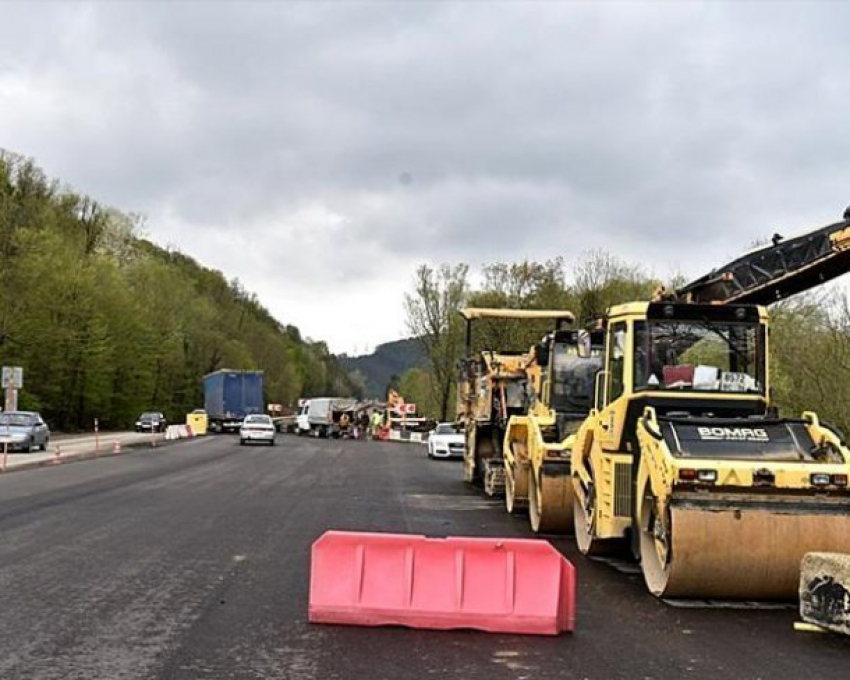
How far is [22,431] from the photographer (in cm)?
3566

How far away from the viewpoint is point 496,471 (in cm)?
2077

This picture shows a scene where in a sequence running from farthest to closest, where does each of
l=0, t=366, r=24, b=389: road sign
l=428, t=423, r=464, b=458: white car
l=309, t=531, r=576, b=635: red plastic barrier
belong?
l=428, t=423, r=464, b=458: white car
l=0, t=366, r=24, b=389: road sign
l=309, t=531, r=576, b=635: red plastic barrier

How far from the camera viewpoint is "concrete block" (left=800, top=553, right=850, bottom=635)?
7836 millimetres

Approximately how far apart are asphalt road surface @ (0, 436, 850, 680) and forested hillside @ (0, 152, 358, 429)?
42.1 m

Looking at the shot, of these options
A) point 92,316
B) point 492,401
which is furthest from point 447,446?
point 92,316

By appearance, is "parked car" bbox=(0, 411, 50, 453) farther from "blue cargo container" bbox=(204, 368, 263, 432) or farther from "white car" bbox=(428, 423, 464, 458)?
"blue cargo container" bbox=(204, 368, 263, 432)

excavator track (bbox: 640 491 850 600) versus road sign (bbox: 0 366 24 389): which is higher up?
road sign (bbox: 0 366 24 389)

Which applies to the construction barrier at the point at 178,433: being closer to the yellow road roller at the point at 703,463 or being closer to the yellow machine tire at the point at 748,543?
the yellow road roller at the point at 703,463

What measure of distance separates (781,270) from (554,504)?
4.86 m

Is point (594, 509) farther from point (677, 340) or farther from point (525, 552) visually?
point (525, 552)

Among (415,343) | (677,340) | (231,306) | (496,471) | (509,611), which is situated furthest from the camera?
(231,306)

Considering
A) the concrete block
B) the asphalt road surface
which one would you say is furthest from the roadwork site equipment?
the concrete block

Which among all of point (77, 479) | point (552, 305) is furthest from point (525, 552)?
point (552, 305)

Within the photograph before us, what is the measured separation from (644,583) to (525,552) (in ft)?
9.21
